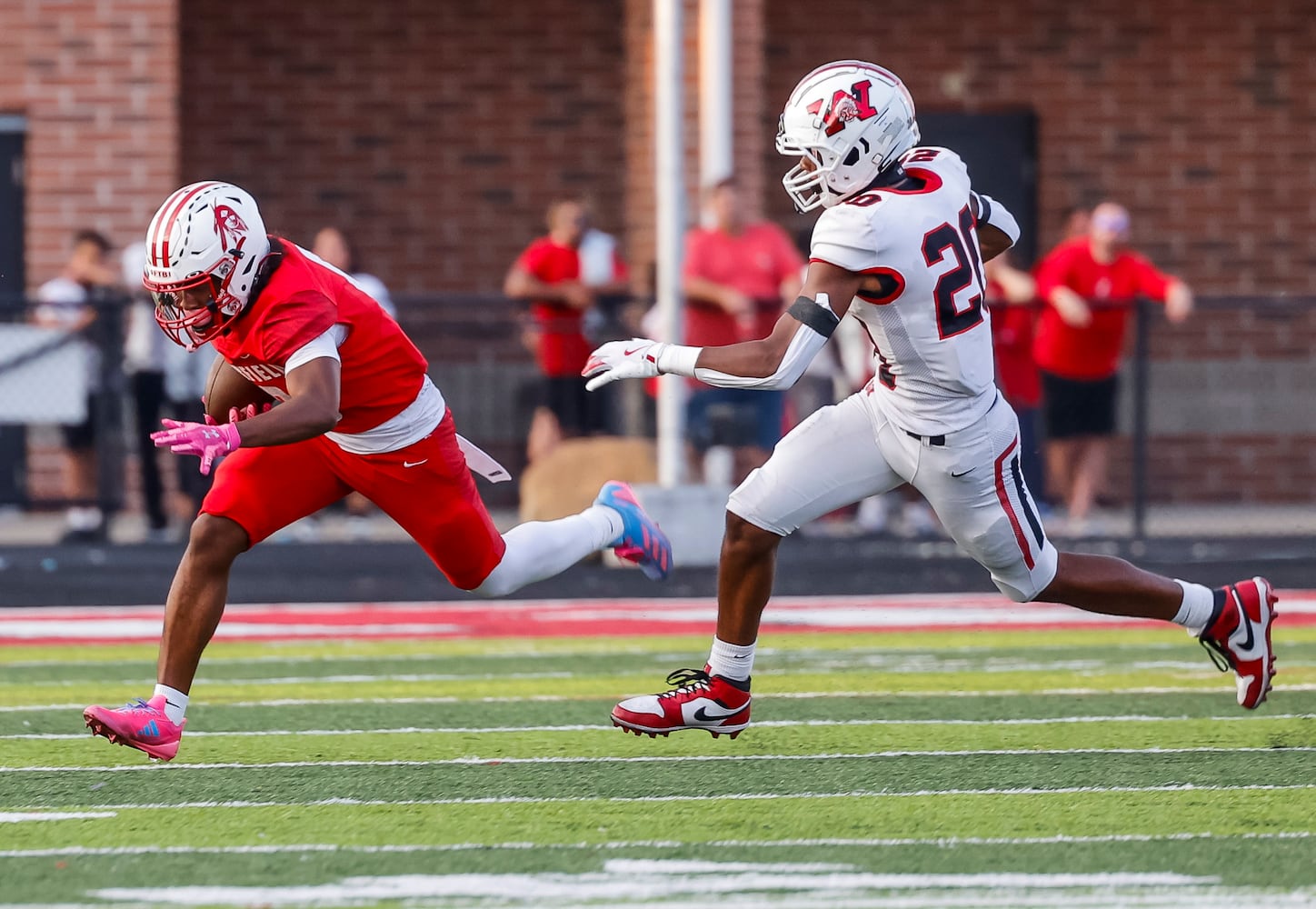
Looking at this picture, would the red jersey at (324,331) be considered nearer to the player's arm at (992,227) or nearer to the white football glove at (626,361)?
the white football glove at (626,361)

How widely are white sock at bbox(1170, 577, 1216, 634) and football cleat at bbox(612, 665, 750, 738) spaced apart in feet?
4.15

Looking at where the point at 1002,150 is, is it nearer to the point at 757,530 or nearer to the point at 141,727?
the point at 757,530

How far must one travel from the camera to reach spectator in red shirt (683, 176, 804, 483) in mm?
11766

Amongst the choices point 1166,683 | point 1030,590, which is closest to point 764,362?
point 1030,590

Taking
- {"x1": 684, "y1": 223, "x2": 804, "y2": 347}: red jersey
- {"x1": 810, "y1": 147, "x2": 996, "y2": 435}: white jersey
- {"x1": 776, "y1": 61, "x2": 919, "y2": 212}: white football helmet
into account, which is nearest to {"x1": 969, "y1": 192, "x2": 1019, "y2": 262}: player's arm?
{"x1": 810, "y1": 147, "x2": 996, "y2": 435}: white jersey

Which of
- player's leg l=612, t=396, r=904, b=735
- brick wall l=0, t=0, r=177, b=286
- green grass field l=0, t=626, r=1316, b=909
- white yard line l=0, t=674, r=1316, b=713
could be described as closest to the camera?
green grass field l=0, t=626, r=1316, b=909

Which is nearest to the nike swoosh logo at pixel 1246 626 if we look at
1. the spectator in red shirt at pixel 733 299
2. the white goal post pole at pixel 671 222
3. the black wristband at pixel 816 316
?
the black wristband at pixel 816 316

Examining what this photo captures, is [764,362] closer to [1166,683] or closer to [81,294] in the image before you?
[1166,683]

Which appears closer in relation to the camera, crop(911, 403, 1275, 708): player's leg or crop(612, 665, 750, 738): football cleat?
crop(911, 403, 1275, 708): player's leg

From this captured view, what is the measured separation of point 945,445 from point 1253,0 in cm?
1182

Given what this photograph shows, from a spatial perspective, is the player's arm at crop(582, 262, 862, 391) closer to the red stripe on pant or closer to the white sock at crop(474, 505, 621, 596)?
the red stripe on pant

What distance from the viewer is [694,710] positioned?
19.5 feet

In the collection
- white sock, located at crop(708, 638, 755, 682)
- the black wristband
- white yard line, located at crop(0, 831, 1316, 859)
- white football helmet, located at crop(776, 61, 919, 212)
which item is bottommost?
white yard line, located at crop(0, 831, 1316, 859)

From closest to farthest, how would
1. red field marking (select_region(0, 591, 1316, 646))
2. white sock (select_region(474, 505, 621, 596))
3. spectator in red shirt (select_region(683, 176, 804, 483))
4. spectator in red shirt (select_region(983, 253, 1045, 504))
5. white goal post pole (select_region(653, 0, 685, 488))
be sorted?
white sock (select_region(474, 505, 621, 596)), red field marking (select_region(0, 591, 1316, 646)), white goal post pole (select_region(653, 0, 685, 488)), spectator in red shirt (select_region(683, 176, 804, 483)), spectator in red shirt (select_region(983, 253, 1045, 504))
